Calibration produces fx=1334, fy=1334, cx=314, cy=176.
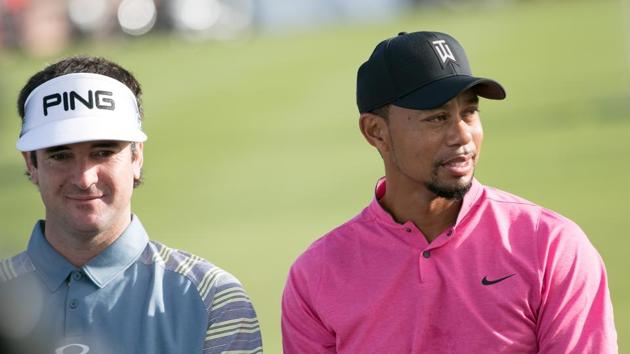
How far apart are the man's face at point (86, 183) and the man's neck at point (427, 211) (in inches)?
34.4

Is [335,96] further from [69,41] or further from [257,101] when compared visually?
[69,41]

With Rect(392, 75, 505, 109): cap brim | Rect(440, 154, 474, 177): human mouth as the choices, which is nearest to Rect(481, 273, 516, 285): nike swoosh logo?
Rect(440, 154, 474, 177): human mouth

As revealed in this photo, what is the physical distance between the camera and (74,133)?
3.84m

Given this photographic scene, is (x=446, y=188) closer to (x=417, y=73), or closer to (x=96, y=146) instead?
(x=417, y=73)

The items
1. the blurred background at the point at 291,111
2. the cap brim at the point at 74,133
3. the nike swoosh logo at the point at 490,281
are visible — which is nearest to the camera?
the cap brim at the point at 74,133

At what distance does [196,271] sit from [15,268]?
55cm

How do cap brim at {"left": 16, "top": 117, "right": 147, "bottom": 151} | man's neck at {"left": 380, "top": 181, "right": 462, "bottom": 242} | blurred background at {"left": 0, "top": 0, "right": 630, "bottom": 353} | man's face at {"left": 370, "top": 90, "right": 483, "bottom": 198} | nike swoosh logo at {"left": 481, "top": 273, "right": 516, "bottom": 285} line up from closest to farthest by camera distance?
1. cap brim at {"left": 16, "top": 117, "right": 147, "bottom": 151}
2. nike swoosh logo at {"left": 481, "top": 273, "right": 516, "bottom": 285}
3. man's face at {"left": 370, "top": 90, "right": 483, "bottom": 198}
4. man's neck at {"left": 380, "top": 181, "right": 462, "bottom": 242}
5. blurred background at {"left": 0, "top": 0, "right": 630, "bottom": 353}

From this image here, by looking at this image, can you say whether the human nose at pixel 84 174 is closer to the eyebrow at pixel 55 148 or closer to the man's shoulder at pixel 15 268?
the eyebrow at pixel 55 148

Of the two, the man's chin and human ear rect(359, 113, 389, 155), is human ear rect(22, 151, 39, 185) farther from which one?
the man's chin

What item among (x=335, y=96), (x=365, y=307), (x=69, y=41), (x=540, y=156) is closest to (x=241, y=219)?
(x=540, y=156)

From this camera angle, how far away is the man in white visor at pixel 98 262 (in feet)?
12.6

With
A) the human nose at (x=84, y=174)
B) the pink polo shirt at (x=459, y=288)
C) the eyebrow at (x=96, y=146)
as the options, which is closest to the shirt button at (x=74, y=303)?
the human nose at (x=84, y=174)

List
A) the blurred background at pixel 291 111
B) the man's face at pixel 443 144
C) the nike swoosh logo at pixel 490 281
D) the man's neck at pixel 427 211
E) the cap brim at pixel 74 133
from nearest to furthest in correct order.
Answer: the cap brim at pixel 74 133 → the nike swoosh logo at pixel 490 281 → the man's face at pixel 443 144 → the man's neck at pixel 427 211 → the blurred background at pixel 291 111

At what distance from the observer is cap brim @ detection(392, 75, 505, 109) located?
4.00 m
